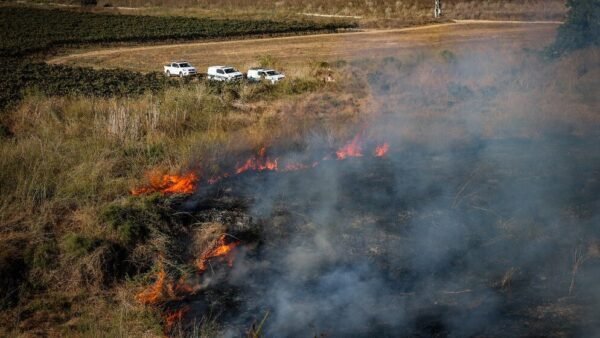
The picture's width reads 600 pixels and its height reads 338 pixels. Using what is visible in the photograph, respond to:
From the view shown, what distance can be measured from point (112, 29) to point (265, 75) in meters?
Result: 32.6

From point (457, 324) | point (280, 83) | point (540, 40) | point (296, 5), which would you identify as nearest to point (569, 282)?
point (457, 324)

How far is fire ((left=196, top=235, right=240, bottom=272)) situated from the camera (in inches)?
349

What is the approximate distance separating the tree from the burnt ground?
9.52m

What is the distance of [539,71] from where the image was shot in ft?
65.2

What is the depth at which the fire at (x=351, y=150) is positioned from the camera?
12727 millimetres

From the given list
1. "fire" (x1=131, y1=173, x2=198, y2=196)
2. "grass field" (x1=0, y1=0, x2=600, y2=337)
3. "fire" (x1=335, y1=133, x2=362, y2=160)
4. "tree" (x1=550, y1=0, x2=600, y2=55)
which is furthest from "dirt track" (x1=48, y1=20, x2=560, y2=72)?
"fire" (x1=131, y1=173, x2=198, y2=196)

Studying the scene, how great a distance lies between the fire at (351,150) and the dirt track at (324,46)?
18958mm

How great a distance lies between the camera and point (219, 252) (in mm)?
9109

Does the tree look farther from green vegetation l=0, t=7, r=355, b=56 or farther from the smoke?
green vegetation l=0, t=7, r=355, b=56

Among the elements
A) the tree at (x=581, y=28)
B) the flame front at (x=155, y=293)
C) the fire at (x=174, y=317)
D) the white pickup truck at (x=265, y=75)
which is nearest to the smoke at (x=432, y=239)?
the fire at (x=174, y=317)

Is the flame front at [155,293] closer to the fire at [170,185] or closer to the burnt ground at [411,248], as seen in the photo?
the burnt ground at [411,248]

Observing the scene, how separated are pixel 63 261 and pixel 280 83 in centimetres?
A: 1611

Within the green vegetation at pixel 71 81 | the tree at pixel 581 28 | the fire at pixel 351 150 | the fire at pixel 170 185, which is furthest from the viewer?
the green vegetation at pixel 71 81

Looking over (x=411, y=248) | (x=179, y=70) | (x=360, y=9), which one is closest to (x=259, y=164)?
Result: (x=411, y=248)
